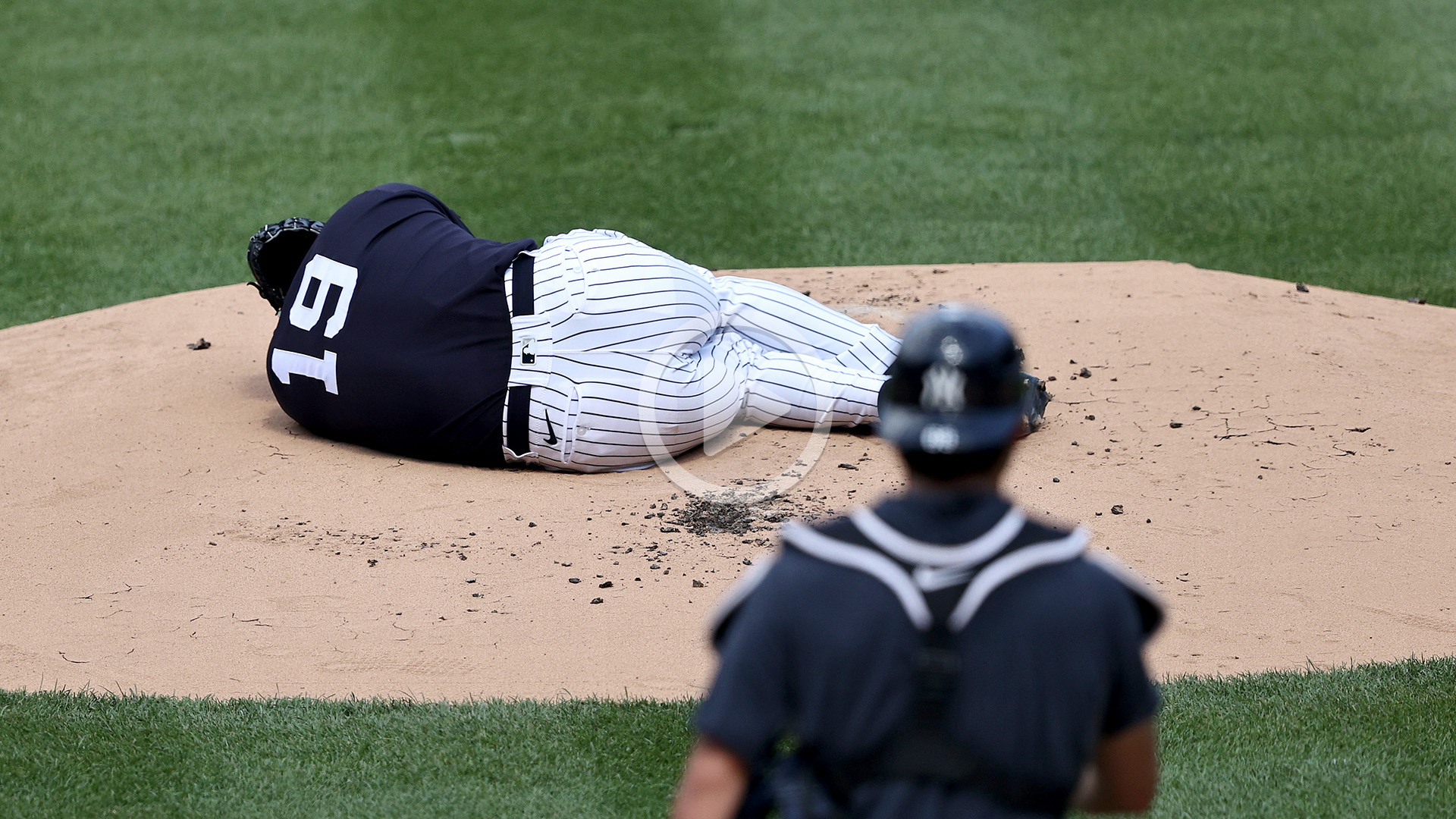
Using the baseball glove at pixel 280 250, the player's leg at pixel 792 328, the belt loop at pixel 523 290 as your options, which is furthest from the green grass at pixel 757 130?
the belt loop at pixel 523 290

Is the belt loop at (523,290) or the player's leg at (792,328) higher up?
the belt loop at (523,290)

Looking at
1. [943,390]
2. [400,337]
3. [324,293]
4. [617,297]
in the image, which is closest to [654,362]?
[617,297]

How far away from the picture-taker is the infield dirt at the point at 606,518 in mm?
4195

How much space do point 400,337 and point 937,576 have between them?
394 centimetres

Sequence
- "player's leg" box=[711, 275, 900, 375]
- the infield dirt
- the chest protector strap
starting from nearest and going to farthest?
1. the chest protector strap
2. the infield dirt
3. "player's leg" box=[711, 275, 900, 375]

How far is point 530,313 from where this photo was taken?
17.7 ft

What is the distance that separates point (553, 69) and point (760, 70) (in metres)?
1.69

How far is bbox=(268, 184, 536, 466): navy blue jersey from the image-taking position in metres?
5.37

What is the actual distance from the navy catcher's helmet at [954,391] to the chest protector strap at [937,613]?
12 centimetres

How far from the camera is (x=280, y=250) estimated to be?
5.95 m

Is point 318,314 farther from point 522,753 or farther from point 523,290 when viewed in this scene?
point 522,753

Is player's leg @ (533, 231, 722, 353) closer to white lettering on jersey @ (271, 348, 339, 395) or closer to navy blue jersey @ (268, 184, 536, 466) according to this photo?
navy blue jersey @ (268, 184, 536, 466)

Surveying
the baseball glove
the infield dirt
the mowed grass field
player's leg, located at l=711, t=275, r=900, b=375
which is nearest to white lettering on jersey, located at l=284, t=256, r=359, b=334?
the baseball glove

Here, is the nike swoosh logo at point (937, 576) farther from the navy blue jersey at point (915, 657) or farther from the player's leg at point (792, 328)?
the player's leg at point (792, 328)
